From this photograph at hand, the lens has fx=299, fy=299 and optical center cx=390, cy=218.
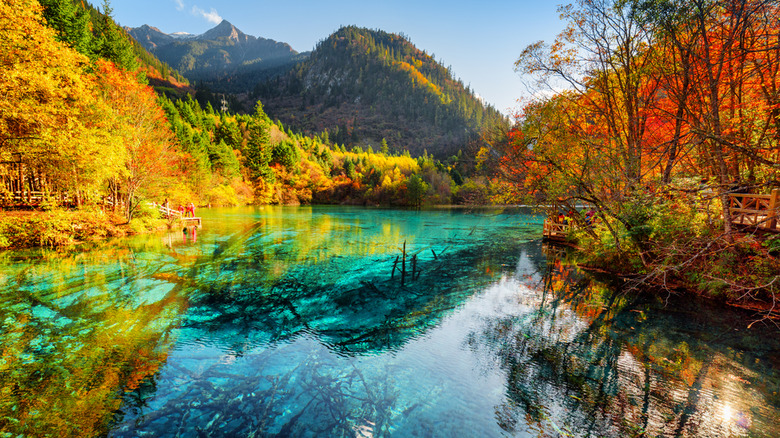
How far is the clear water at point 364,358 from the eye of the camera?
5.04 meters

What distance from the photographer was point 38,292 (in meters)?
10.2

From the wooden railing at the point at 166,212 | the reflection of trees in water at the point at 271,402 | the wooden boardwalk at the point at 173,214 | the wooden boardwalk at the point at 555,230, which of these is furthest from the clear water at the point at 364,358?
the wooden boardwalk at the point at 173,214

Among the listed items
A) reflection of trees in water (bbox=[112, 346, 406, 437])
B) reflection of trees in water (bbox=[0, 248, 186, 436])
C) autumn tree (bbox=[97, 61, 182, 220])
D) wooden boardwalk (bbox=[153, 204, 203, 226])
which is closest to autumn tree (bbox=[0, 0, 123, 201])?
autumn tree (bbox=[97, 61, 182, 220])

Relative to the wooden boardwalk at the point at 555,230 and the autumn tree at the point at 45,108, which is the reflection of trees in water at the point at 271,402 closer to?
the autumn tree at the point at 45,108

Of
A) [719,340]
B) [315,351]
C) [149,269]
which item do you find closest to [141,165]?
[149,269]

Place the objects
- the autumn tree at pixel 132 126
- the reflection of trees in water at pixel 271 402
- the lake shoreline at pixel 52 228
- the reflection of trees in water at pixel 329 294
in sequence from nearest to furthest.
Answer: the reflection of trees in water at pixel 271 402 → the reflection of trees in water at pixel 329 294 → the lake shoreline at pixel 52 228 → the autumn tree at pixel 132 126

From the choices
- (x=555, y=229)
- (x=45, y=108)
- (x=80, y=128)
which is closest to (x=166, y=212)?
(x=80, y=128)

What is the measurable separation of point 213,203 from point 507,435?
6410 cm

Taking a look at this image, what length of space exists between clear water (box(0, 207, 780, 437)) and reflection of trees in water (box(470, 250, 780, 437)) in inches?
1.6

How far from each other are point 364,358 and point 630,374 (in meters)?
5.80

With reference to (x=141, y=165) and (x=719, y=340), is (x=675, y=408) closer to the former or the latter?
(x=719, y=340)

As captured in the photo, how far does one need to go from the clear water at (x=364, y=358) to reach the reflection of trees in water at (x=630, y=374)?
4cm

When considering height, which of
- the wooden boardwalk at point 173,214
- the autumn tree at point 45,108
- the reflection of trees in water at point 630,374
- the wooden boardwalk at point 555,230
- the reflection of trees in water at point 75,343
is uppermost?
the autumn tree at point 45,108

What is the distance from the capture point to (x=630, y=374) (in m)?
6.43
